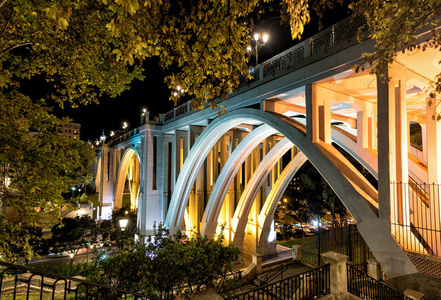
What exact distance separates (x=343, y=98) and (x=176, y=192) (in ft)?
40.2

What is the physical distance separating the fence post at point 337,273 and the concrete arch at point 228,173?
6.91 m

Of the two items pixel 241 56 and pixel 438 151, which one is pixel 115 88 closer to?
pixel 241 56

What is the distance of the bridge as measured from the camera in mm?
5945

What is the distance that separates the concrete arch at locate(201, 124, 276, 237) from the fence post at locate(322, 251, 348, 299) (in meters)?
6.91

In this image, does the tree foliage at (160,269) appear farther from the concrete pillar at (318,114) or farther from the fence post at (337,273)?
the concrete pillar at (318,114)

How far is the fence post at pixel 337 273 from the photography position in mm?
6285

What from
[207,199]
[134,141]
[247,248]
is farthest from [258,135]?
[134,141]

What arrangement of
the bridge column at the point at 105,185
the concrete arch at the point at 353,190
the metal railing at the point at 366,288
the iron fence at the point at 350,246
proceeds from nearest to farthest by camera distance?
the concrete arch at the point at 353,190
the metal railing at the point at 366,288
the iron fence at the point at 350,246
the bridge column at the point at 105,185

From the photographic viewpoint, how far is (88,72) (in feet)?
23.8

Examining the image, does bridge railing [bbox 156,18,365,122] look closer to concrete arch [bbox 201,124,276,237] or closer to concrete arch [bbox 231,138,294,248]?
concrete arch [bbox 201,124,276,237]

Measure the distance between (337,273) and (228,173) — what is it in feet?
30.1

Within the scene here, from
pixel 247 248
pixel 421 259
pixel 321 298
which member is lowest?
pixel 247 248

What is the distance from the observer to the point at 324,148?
7520 mm

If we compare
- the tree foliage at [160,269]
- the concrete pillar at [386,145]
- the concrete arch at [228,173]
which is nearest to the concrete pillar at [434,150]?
the concrete pillar at [386,145]
